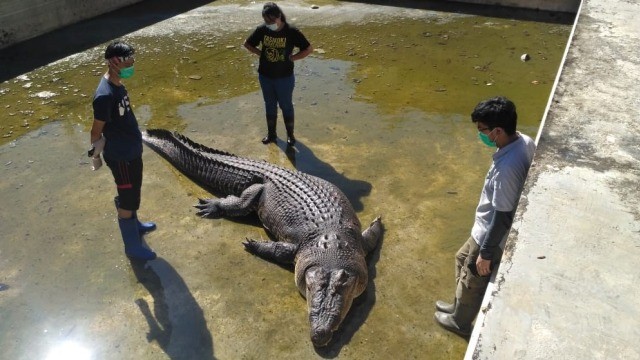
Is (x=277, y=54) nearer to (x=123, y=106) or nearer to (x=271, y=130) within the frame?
(x=271, y=130)

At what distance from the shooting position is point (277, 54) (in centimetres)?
555

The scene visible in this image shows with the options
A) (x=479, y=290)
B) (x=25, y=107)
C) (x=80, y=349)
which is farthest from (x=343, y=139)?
(x=25, y=107)

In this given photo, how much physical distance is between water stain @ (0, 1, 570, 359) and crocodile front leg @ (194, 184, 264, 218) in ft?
0.44

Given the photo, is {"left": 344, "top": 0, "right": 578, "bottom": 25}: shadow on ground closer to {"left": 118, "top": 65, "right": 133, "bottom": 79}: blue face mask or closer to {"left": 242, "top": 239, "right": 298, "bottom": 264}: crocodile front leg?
{"left": 242, "top": 239, "right": 298, "bottom": 264}: crocodile front leg

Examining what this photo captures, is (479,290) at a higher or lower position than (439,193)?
higher

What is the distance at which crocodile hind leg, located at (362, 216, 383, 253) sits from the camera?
14.1 feet

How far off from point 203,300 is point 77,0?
29.3 ft

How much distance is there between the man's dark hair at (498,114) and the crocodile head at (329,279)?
1667 mm

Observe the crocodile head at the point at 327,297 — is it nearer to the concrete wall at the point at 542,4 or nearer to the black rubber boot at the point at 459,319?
the black rubber boot at the point at 459,319

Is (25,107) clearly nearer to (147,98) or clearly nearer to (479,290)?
(147,98)

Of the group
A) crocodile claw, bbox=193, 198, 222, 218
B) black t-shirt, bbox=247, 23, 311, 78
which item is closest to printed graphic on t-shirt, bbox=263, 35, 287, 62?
black t-shirt, bbox=247, 23, 311, 78

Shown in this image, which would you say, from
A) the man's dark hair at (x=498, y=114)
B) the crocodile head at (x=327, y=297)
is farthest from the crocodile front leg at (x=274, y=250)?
the man's dark hair at (x=498, y=114)

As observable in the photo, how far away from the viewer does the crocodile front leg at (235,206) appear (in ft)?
15.9

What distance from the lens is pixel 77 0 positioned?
10.2 m
